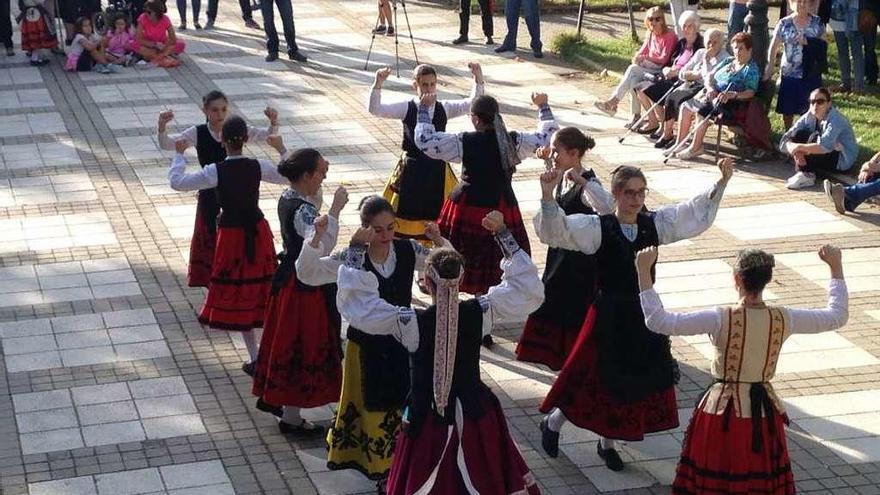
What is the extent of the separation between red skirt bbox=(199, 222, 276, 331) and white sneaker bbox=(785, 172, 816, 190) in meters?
6.11

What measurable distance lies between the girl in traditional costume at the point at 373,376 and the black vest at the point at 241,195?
64.8 inches

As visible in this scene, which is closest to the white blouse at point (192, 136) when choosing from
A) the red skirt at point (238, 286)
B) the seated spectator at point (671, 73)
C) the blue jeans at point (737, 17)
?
the red skirt at point (238, 286)

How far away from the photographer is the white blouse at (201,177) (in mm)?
8672

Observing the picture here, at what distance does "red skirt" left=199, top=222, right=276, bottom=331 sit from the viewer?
29.4 ft

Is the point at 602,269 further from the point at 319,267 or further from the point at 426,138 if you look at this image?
the point at 426,138

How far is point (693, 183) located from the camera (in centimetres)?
1354

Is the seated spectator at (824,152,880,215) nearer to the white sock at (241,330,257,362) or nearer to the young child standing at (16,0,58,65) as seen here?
the white sock at (241,330,257,362)

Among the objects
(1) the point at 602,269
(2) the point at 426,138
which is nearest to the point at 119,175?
(2) the point at 426,138

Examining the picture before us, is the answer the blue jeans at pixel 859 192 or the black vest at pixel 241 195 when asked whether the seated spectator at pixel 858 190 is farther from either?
the black vest at pixel 241 195

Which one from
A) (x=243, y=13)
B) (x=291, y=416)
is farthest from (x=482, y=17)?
(x=291, y=416)

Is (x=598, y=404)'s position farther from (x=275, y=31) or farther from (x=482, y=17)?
(x=482, y=17)

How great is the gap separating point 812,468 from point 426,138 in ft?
10.4

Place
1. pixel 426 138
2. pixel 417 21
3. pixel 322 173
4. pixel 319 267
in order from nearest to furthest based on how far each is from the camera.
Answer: pixel 319 267
pixel 322 173
pixel 426 138
pixel 417 21

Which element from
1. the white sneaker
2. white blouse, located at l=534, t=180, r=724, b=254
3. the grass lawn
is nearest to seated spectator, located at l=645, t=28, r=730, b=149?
the grass lawn
